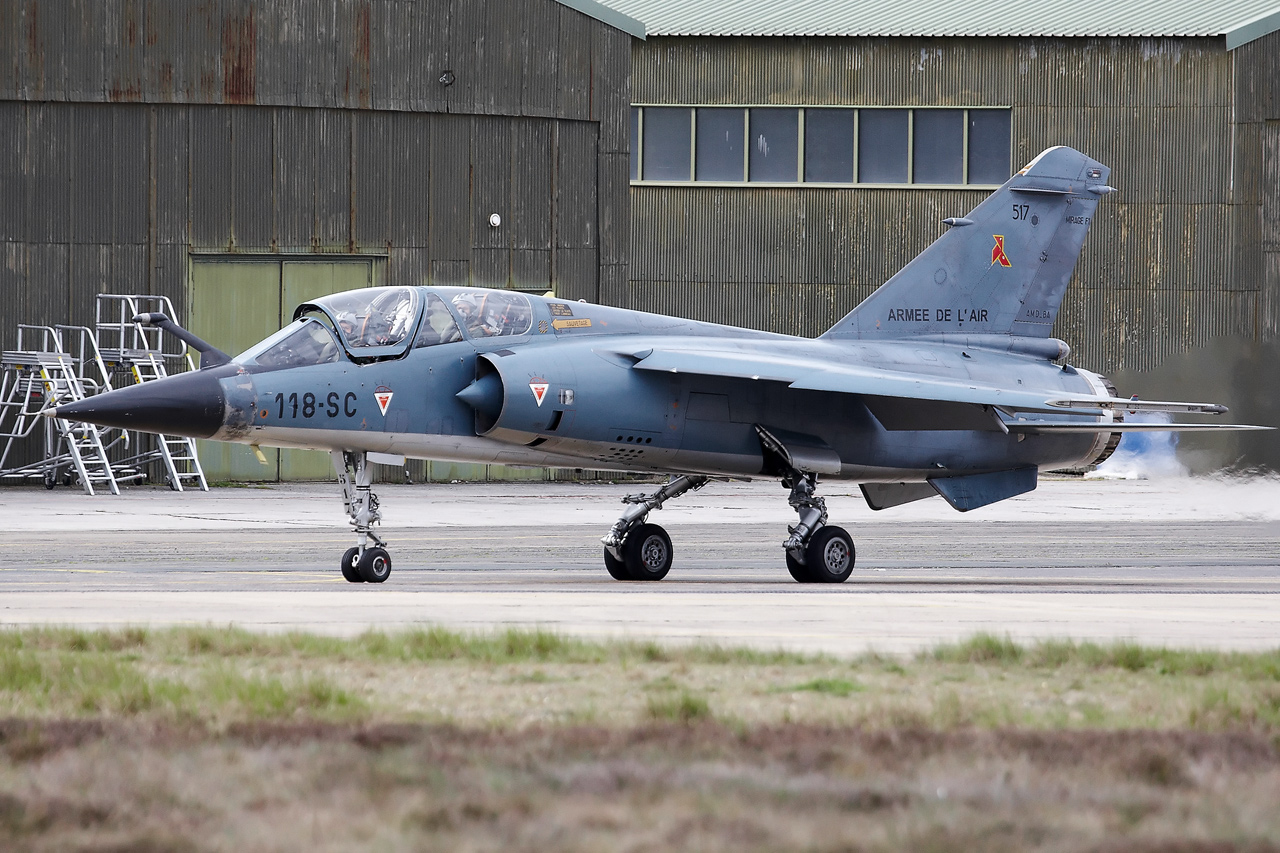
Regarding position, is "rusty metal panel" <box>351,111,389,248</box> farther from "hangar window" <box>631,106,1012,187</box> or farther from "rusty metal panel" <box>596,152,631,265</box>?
"hangar window" <box>631,106,1012,187</box>

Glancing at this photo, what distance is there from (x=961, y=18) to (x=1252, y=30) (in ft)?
21.8

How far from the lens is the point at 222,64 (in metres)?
34.5

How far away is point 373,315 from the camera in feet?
46.1

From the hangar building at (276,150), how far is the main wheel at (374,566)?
2224cm

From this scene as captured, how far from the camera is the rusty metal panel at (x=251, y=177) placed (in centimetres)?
3475

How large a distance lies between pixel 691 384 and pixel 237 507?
14825mm

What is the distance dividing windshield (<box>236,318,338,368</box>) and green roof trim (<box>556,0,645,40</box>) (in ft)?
78.0

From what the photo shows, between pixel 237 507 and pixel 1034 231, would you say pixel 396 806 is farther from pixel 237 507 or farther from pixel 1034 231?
pixel 237 507

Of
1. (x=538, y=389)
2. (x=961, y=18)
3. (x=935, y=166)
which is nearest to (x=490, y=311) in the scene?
(x=538, y=389)

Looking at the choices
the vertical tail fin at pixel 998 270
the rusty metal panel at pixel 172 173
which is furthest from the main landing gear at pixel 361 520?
the rusty metal panel at pixel 172 173

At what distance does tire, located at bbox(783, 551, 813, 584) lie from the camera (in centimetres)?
1542

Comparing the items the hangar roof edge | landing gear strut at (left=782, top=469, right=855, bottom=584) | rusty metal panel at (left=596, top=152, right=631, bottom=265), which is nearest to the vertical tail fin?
landing gear strut at (left=782, top=469, right=855, bottom=584)

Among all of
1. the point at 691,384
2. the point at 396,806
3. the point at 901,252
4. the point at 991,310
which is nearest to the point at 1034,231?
the point at 991,310

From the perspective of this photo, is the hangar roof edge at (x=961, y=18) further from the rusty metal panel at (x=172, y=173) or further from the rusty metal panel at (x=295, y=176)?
the rusty metal panel at (x=172, y=173)
